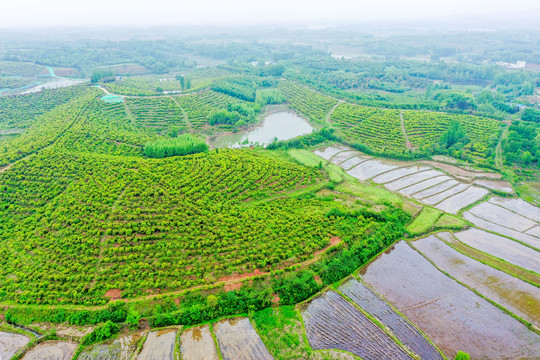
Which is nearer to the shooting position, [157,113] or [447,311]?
[447,311]

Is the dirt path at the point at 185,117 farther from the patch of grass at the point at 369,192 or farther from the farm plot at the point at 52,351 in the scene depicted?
the farm plot at the point at 52,351

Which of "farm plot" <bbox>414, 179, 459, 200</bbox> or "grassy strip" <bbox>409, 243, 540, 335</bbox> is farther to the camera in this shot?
"farm plot" <bbox>414, 179, 459, 200</bbox>

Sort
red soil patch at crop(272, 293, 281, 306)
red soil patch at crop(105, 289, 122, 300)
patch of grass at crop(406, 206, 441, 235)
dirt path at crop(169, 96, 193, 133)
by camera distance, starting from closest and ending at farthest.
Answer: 1. red soil patch at crop(105, 289, 122, 300)
2. red soil patch at crop(272, 293, 281, 306)
3. patch of grass at crop(406, 206, 441, 235)
4. dirt path at crop(169, 96, 193, 133)

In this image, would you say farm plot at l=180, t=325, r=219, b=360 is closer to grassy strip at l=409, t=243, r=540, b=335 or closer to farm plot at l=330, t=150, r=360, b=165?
grassy strip at l=409, t=243, r=540, b=335

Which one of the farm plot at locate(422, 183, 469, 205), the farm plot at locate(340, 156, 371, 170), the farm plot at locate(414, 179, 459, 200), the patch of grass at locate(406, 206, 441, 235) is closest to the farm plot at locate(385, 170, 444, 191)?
the farm plot at locate(414, 179, 459, 200)

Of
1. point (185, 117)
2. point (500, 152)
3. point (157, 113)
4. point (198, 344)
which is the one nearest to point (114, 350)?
point (198, 344)

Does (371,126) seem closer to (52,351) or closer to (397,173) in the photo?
(397,173)
